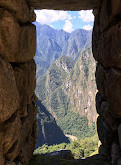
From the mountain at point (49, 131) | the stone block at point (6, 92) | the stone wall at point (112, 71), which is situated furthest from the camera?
the mountain at point (49, 131)

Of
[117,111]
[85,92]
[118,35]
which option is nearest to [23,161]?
[117,111]

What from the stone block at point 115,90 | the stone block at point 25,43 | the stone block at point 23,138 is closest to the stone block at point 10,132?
the stone block at point 23,138

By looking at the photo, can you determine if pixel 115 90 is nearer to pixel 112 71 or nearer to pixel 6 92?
pixel 112 71

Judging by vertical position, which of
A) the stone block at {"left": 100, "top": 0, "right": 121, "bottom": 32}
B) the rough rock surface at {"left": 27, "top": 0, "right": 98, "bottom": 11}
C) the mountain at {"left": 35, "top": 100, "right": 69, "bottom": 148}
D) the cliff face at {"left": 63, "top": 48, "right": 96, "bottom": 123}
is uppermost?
the rough rock surface at {"left": 27, "top": 0, "right": 98, "bottom": 11}

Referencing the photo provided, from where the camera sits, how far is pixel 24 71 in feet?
15.6

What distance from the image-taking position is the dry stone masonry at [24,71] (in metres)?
3.43

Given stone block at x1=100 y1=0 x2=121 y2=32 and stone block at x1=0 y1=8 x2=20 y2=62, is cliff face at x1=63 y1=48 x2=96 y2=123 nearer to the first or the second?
stone block at x1=100 y1=0 x2=121 y2=32

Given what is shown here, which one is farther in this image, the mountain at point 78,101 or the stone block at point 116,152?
the mountain at point 78,101

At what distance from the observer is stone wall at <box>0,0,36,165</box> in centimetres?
332

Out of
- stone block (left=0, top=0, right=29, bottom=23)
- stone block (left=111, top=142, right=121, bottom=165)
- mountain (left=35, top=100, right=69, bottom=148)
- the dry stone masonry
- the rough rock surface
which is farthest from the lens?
mountain (left=35, top=100, right=69, bottom=148)

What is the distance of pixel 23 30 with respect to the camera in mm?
4367

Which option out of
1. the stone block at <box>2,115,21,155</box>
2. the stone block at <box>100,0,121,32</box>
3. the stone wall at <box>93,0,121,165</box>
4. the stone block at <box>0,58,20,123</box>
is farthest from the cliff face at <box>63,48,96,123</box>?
the stone block at <box>0,58,20,123</box>

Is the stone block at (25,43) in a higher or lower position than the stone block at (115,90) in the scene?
higher

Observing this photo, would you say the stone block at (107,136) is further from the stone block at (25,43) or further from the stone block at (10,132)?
the stone block at (25,43)
